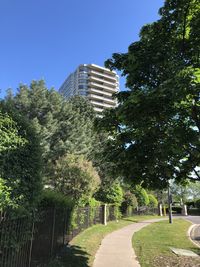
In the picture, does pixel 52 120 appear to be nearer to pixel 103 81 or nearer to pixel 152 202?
pixel 152 202

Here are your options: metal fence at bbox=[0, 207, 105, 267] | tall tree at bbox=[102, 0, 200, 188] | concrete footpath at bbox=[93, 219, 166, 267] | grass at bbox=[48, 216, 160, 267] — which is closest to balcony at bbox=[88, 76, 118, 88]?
grass at bbox=[48, 216, 160, 267]

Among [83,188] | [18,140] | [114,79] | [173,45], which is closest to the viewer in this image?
[18,140]

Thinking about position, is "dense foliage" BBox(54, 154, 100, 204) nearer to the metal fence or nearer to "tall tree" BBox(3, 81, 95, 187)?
"tall tree" BBox(3, 81, 95, 187)

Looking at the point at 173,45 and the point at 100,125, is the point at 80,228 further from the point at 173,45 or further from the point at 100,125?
the point at 173,45

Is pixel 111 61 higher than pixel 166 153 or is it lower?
higher

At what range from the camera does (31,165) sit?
21.8ft

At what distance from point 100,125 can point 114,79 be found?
119615 mm

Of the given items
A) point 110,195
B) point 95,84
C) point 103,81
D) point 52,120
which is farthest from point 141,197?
point 103,81

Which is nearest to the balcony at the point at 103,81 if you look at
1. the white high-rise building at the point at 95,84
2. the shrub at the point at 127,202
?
the white high-rise building at the point at 95,84

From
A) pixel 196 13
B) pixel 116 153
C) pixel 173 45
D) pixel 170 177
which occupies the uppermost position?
pixel 196 13

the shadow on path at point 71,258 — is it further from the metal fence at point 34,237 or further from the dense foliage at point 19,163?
the dense foliage at point 19,163

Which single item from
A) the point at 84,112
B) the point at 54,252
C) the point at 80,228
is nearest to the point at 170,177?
the point at 54,252

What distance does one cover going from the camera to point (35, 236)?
7457mm

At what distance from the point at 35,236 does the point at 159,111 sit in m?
4.34
